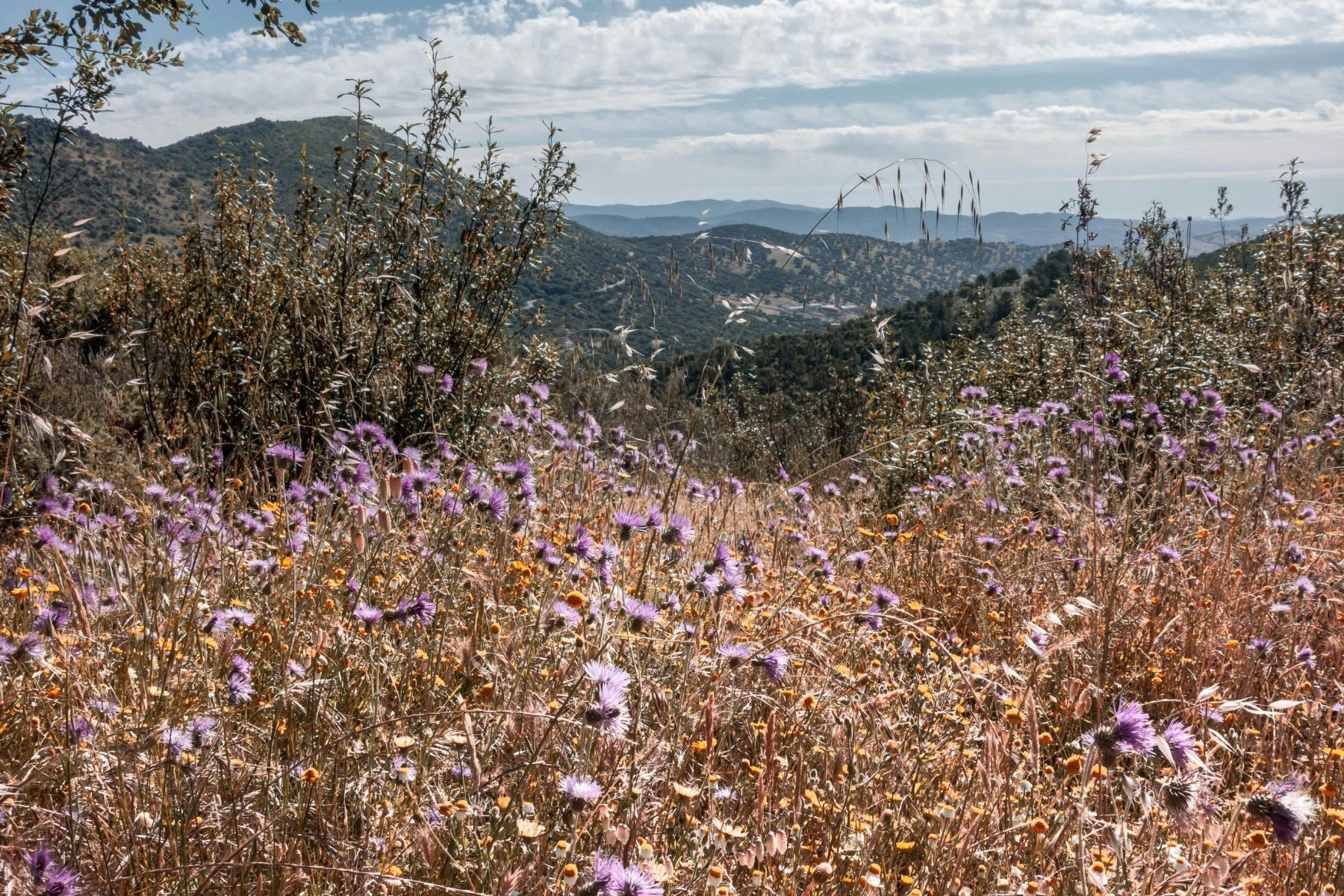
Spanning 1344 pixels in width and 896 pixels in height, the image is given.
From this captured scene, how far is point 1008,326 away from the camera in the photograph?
11.9 meters

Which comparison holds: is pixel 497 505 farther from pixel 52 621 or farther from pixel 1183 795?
pixel 1183 795

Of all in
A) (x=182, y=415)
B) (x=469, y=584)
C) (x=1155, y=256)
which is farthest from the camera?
(x=1155, y=256)

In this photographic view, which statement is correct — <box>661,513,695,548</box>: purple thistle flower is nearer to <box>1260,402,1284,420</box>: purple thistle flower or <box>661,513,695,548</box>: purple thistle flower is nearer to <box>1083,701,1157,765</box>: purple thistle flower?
<box>1083,701,1157,765</box>: purple thistle flower

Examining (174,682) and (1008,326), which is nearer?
(174,682)

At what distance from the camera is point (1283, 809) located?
117 cm

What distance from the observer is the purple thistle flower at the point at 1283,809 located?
1150 millimetres

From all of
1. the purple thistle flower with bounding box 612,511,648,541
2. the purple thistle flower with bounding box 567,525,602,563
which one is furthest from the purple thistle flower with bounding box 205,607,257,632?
the purple thistle flower with bounding box 612,511,648,541

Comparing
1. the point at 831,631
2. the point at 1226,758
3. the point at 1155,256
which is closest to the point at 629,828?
the point at 831,631

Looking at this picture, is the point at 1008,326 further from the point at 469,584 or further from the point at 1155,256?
the point at 469,584

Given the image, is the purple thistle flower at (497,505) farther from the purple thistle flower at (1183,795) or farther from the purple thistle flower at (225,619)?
the purple thistle flower at (1183,795)

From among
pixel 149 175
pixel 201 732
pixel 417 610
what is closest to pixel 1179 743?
pixel 417 610

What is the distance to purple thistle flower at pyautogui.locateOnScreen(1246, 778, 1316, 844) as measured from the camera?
115 centimetres

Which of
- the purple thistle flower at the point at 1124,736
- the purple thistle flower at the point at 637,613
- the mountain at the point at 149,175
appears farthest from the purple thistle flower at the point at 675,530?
the mountain at the point at 149,175

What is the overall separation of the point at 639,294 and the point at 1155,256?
950 centimetres
